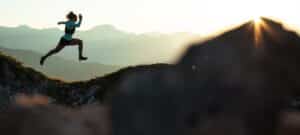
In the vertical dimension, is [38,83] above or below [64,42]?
below

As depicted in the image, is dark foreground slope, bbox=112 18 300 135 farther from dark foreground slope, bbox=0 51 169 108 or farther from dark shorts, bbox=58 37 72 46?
dark shorts, bbox=58 37 72 46

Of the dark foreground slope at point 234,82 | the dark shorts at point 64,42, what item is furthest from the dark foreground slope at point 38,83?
the dark foreground slope at point 234,82

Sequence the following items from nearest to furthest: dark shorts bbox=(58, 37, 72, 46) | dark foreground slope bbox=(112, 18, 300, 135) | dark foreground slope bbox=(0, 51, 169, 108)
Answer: dark foreground slope bbox=(112, 18, 300, 135) < dark shorts bbox=(58, 37, 72, 46) < dark foreground slope bbox=(0, 51, 169, 108)

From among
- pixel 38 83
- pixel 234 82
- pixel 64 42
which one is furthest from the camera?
pixel 38 83

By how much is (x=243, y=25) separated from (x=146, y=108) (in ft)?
6.51

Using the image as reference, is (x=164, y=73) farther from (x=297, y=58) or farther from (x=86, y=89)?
(x=86, y=89)

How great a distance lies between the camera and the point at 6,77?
1060 inches

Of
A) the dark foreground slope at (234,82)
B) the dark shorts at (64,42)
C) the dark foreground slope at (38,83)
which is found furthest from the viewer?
the dark foreground slope at (38,83)

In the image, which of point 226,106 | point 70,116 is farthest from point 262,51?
point 70,116

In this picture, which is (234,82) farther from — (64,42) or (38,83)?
(38,83)

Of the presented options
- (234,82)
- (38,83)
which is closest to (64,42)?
(38,83)

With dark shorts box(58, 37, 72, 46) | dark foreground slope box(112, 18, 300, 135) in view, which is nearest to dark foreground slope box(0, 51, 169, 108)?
dark shorts box(58, 37, 72, 46)

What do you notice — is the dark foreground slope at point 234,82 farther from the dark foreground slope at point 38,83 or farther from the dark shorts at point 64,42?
the dark shorts at point 64,42

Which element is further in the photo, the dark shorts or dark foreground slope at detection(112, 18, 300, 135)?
the dark shorts
